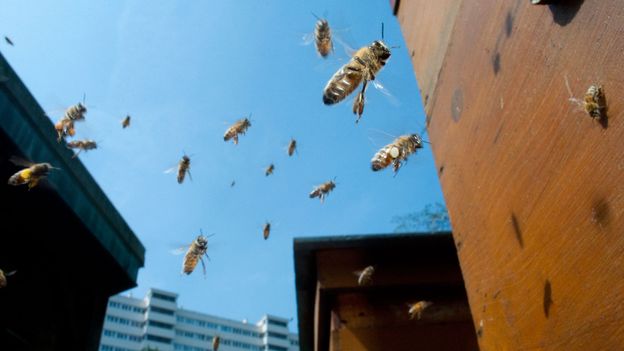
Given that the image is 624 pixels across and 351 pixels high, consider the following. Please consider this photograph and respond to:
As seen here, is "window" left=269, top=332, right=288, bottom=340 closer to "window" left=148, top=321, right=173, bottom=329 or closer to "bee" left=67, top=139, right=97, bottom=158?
"window" left=148, top=321, right=173, bottom=329

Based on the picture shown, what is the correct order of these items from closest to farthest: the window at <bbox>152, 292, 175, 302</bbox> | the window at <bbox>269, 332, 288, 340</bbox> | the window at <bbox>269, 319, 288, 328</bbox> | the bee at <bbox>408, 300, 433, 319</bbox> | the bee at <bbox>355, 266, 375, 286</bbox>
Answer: the bee at <bbox>408, 300, 433, 319</bbox>
the bee at <bbox>355, 266, 375, 286</bbox>
the window at <bbox>152, 292, 175, 302</bbox>
the window at <bbox>269, 332, 288, 340</bbox>
the window at <bbox>269, 319, 288, 328</bbox>

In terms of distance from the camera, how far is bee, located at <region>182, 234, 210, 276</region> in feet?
19.7

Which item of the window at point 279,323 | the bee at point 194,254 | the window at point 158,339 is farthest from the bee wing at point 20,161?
the window at point 279,323

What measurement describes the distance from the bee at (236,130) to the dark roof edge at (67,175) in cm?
203

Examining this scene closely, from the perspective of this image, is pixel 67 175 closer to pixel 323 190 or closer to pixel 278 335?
pixel 323 190

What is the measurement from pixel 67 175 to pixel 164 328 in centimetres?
10177

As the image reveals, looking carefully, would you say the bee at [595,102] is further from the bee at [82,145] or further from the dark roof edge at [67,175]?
the bee at [82,145]

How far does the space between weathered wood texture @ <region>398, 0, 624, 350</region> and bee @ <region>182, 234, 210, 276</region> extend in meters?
4.47

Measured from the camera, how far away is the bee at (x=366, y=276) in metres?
4.00

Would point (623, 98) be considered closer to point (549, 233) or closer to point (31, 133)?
point (549, 233)

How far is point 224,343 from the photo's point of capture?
363ft

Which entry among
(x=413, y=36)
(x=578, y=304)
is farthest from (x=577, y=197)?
(x=413, y=36)

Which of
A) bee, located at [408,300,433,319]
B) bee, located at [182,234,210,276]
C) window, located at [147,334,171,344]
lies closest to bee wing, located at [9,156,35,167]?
bee, located at [182,234,210,276]

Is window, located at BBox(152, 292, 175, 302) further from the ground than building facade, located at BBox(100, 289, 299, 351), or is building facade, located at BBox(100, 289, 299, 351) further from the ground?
window, located at BBox(152, 292, 175, 302)
